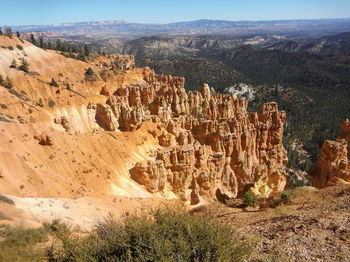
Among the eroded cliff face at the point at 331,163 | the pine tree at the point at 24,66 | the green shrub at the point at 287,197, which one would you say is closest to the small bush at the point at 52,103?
the pine tree at the point at 24,66

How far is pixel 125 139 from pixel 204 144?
357 inches

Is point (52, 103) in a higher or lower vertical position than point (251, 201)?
higher

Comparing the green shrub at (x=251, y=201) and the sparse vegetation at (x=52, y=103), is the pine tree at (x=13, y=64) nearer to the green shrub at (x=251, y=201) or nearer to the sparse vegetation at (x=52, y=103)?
the sparse vegetation at (x=52, y=103)

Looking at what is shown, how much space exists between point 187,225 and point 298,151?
203ft

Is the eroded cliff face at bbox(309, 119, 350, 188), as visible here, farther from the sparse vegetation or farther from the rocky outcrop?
the sparse vegetation

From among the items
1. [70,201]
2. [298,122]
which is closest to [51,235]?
[70,201]

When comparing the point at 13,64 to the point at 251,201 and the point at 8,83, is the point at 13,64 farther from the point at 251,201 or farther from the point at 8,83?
the point at 251,201

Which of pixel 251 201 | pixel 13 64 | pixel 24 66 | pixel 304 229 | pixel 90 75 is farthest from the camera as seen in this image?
pixel 90 75

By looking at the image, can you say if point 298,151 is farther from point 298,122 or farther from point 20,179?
point 20,179

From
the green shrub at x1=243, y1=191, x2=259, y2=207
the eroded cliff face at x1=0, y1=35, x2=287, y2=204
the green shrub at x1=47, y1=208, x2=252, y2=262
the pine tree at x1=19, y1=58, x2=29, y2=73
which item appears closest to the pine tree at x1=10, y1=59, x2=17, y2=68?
the eroded cliff face at x1=0, y1=35, x2=287, y2=204

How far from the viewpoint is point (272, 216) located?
1366 centimetres

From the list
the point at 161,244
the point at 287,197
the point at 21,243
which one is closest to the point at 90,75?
the point at 287,197

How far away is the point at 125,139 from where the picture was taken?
27750 mm

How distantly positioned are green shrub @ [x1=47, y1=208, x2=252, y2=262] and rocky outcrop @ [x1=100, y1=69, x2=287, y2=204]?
50.7ft
